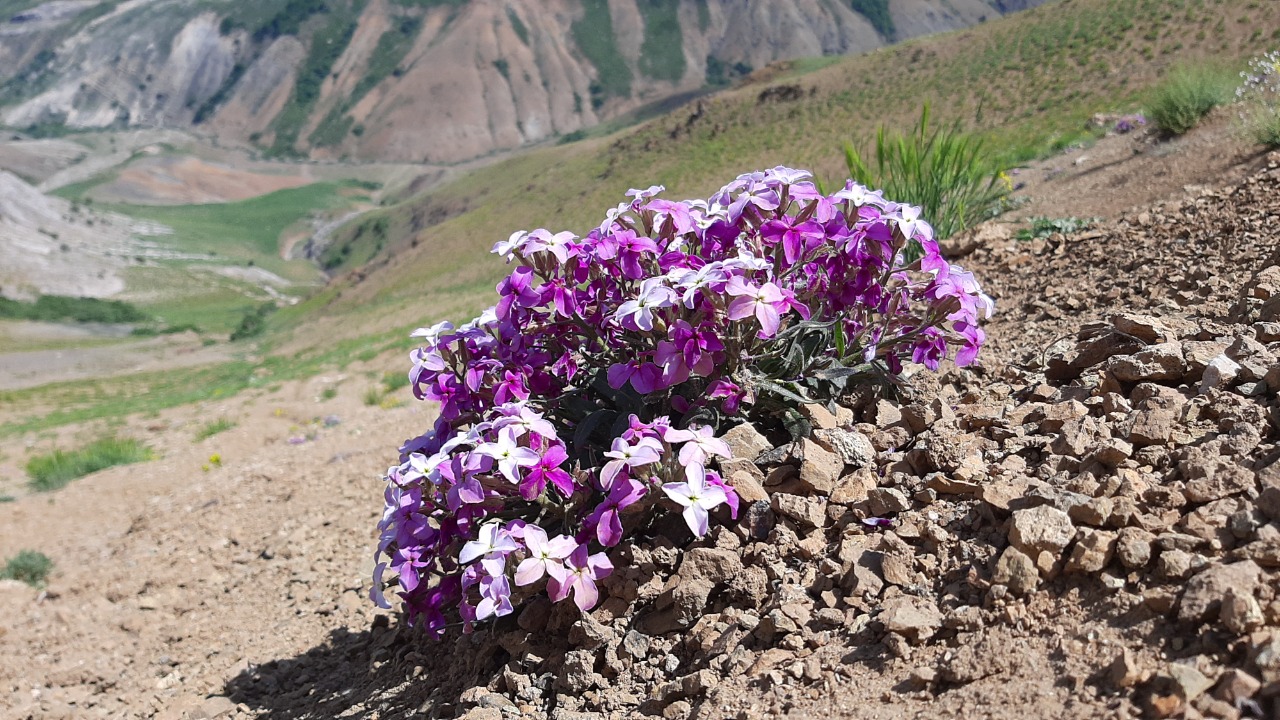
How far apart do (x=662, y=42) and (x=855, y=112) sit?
131 metres

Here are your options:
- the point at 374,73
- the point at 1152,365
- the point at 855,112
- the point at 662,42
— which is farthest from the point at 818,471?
the point at 374,73

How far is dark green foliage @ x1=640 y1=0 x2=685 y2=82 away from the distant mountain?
28 cm

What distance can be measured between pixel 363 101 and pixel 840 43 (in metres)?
88.1

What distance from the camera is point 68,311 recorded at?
51.1 metres

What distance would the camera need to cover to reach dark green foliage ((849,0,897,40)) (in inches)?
6289

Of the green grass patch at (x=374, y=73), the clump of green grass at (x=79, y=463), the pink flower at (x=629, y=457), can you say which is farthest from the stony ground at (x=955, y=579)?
the green grass patch at (x=374, y=73)

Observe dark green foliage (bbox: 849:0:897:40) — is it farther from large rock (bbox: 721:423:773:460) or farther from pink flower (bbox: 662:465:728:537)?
pink flower (bbox: 662:465:728:537)

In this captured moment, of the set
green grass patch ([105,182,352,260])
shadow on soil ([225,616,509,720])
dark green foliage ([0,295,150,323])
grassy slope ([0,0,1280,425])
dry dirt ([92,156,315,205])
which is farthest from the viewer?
dry dirt ([92,156,315,205])

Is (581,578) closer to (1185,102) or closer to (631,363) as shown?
(631,363)

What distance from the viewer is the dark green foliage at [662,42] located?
155375 mm

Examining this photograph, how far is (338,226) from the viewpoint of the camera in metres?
97.9

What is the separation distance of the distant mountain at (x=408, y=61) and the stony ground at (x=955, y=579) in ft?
459

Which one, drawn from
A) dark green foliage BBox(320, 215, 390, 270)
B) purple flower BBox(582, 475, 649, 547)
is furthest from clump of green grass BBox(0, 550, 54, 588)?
dark green foliage BBox(320, 215, 390, 270)

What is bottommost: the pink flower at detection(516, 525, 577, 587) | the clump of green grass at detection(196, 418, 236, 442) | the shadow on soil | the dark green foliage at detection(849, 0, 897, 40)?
the clump of green grass at detection(196, 418, 236, 442)
